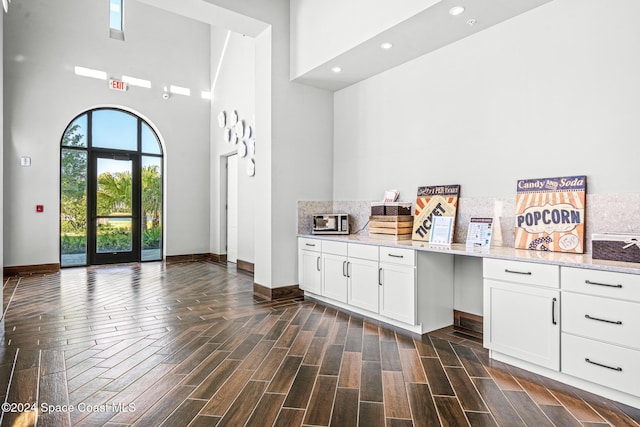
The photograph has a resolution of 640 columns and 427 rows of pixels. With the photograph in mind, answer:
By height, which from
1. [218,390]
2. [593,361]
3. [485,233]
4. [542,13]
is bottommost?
[218,390]

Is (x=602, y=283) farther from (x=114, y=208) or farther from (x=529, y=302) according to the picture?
(x=114, y=208)

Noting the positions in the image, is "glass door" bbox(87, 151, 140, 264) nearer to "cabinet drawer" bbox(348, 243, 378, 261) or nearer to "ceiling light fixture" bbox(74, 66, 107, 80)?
"ceiling light fixture" bbox(74, 66, 107, 80)

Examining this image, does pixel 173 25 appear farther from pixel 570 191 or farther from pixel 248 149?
pixel 570 191

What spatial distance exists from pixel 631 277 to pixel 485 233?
1127 mm

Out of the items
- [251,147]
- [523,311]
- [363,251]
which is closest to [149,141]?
[251,147]

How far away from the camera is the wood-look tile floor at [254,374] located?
6.79ft

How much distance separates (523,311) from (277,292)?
280 cm

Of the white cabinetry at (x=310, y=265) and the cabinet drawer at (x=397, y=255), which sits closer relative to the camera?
the cabinet drawer at (x=397, y=255)

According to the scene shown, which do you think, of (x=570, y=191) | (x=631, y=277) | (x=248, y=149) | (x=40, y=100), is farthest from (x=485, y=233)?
(x=40, y=100)

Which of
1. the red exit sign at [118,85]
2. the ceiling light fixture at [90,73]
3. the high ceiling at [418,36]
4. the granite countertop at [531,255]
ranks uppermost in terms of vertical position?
the ceiling light fixture at [90,73]

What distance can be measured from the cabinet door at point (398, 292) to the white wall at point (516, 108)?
985mm

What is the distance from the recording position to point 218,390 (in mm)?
2346

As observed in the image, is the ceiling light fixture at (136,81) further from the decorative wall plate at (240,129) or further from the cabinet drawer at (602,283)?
the cabinet drawer at (602,283)

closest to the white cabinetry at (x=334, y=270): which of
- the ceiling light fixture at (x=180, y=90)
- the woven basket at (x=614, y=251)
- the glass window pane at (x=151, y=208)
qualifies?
the woven basket at (x=614, y=251)
